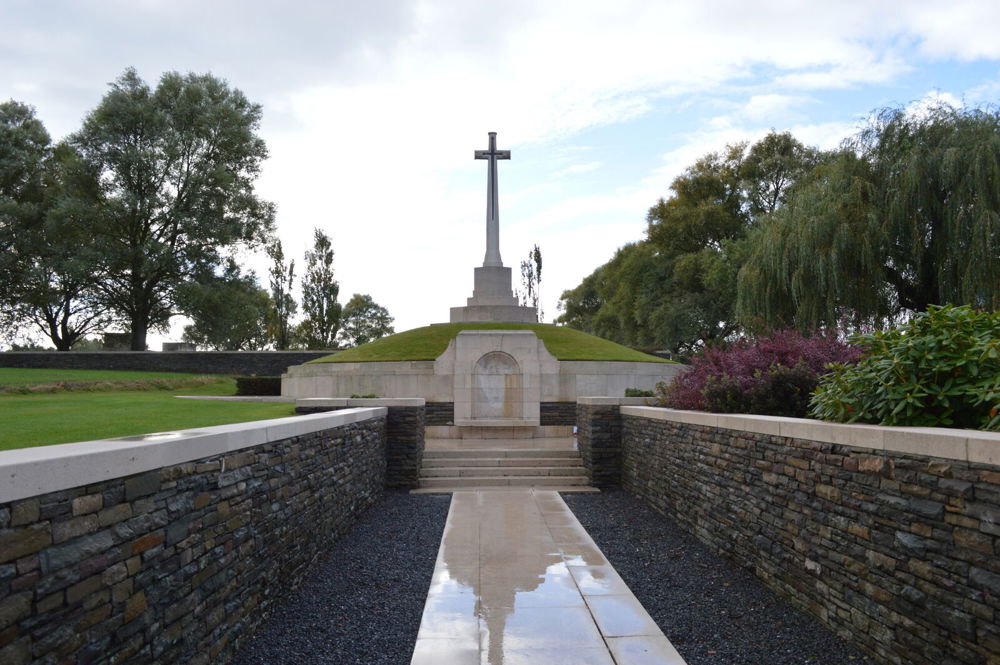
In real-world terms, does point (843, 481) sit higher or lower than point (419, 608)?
higher

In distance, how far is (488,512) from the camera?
28.7 ft

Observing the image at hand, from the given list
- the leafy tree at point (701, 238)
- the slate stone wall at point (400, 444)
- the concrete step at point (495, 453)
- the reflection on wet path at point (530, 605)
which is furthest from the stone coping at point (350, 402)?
the leafy tree at point (701, 238)

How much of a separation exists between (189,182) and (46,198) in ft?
21.2

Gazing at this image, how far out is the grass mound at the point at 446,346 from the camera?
18.2 meters

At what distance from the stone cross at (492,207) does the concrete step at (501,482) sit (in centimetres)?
1420

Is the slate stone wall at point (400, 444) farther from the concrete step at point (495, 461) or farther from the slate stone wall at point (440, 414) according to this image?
the slate stone wall at point (440, 414)

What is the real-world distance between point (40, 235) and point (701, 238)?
31268 millimetres

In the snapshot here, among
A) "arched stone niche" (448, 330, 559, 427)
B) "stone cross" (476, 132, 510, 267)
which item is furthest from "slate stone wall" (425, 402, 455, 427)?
"stone cross" (476, 132, 510, 267)

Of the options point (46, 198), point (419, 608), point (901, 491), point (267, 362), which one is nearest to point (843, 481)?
point (901, 491)

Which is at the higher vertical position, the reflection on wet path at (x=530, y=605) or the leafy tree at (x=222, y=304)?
the leafy tree at (x=222, y=304)

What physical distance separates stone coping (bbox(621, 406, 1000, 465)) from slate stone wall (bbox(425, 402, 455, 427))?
10.2 m

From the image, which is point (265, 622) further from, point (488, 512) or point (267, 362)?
point (267, 362)

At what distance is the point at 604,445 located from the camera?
35.4 ft

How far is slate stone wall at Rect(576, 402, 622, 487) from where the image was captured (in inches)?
423
